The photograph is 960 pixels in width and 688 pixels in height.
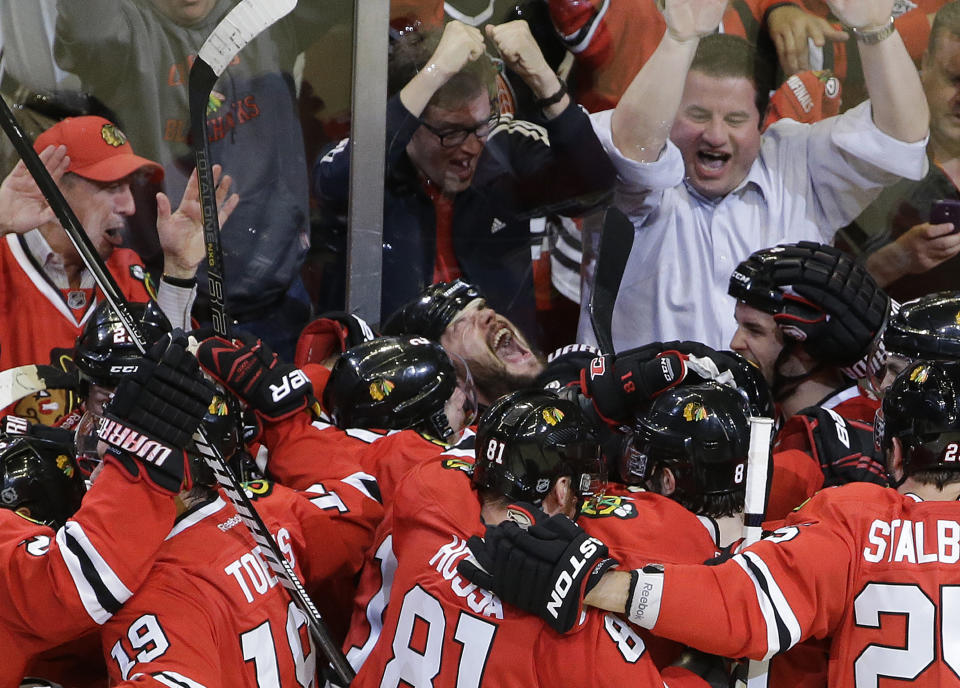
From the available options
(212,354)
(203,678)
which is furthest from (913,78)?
(203,678)

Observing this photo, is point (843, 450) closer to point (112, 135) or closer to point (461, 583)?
→ point (461, 583)

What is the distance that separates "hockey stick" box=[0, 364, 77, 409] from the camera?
3.39m

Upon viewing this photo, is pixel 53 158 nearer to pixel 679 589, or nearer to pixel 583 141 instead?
pixel 583 141

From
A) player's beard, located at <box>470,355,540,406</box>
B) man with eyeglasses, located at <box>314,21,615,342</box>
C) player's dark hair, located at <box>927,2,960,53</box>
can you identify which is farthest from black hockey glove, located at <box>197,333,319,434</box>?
player's dark hair, located at <box>927,2,960,53</box>

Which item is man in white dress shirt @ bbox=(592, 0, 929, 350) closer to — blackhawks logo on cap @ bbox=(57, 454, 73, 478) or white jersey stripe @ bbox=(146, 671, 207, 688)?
blackhawks logo on cap @ bbox=(57, 454, 73, 478)

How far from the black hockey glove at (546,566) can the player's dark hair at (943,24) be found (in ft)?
12.5

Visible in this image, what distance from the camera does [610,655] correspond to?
2.21 meters

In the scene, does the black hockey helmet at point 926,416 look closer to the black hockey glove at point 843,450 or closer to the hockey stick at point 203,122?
the black hockey glove at point 843,450

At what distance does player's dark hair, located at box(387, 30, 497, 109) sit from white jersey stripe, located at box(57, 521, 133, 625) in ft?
10.1

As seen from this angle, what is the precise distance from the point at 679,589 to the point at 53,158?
3359 mm

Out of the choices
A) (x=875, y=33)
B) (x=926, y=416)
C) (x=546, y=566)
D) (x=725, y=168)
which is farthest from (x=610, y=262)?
(x=546, y=566)

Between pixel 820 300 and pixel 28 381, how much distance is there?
2.54 meters

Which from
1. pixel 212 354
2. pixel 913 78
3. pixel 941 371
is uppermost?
pixel 913 78

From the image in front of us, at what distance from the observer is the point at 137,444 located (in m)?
2.24
